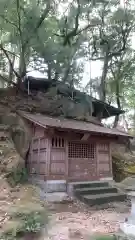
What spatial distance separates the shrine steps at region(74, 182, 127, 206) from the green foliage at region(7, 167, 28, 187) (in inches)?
102

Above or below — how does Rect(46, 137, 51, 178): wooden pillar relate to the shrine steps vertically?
above

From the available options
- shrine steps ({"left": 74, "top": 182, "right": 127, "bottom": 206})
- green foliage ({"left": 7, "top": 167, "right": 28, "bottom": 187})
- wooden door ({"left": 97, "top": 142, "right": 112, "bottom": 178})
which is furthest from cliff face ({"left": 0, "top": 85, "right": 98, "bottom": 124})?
shrine steps ({"left": 74, "top": 182, "right": 127, "bottom": 206})

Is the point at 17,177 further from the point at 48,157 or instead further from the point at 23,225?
the point at 23,225

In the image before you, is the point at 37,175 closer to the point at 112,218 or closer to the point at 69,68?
the point at 112,218

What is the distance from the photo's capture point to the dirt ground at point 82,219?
263 inches

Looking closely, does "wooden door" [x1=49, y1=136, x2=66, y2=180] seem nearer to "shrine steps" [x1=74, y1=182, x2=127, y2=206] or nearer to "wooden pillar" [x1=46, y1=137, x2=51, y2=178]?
"wooden pillar" [x1=46, y1=137, x2=51, y2=178]

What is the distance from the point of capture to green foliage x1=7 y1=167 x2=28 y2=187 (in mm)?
10469

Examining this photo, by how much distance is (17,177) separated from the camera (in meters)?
11.0

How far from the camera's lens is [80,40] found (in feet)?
59.8

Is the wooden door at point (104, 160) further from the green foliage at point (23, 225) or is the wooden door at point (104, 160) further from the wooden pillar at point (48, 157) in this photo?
the green foliage at point (23, 225)

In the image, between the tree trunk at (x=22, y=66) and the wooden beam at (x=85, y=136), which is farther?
the tree trunk at (x=22, y=66)

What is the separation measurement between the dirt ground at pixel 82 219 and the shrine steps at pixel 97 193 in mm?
276

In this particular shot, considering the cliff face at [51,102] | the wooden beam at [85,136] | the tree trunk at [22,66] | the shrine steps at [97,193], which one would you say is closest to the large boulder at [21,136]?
the cliff face at [51,102]

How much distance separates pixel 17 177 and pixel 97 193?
12.7 ft
